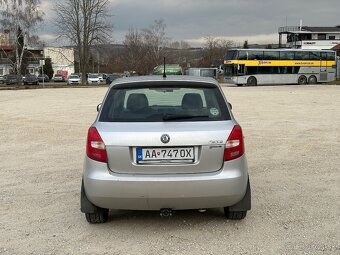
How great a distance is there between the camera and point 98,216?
14.9 ft

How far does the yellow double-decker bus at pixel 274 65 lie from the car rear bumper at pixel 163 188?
39.9 m

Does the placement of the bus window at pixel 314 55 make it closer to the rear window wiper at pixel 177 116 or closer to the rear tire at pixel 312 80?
the rear tire at pixel 312 80

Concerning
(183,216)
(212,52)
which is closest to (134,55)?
(212,52)

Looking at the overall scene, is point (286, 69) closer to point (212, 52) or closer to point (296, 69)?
point (296, 69)

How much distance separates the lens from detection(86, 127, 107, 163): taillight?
159 inches

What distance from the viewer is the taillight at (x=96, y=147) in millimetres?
4035

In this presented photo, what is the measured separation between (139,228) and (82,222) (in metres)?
0.67

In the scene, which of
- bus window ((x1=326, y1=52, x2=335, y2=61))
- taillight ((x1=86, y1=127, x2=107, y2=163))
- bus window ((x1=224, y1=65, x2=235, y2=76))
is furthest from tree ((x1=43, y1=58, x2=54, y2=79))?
taillight ((x1=86, y1=127, x2=107, y2=163))

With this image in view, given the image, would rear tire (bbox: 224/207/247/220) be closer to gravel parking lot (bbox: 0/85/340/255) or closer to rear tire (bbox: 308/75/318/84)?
gravel parking lot (bbox: 0/85/340/255)

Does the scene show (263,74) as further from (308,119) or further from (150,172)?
(150,172)

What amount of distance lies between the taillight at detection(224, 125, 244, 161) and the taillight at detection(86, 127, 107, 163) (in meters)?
1.17

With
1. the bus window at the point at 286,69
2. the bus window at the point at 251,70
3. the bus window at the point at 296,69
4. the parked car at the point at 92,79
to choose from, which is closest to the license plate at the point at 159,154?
the bus window at the point at 251,70

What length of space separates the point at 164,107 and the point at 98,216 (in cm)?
137

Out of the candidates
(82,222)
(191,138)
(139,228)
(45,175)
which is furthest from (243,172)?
(45,175)
